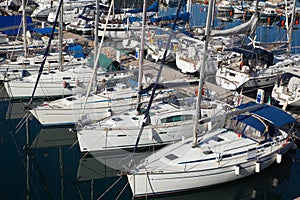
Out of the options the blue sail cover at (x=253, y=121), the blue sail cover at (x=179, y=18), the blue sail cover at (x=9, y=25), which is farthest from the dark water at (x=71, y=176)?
the blue sail cover at (x=179, y=18)

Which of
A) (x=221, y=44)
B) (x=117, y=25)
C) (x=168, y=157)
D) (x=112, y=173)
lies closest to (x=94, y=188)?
(x=112, y=173)

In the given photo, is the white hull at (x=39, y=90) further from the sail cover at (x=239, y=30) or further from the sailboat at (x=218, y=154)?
the sail cover at (x=239, y=30)

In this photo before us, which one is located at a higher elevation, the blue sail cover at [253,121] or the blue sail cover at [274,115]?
the blue sail cover at [274,115]

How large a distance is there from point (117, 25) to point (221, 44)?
10.6 m

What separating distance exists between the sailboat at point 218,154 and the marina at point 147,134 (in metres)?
0.05

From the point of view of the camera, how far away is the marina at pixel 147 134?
1908 cm

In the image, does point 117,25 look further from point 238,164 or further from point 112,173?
point 238,164

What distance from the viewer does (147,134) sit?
72.6 ft

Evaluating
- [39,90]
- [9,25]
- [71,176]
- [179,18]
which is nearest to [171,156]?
[71,176]

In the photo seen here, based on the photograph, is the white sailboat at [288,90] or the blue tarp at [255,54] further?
the blue tarp at [255,54]

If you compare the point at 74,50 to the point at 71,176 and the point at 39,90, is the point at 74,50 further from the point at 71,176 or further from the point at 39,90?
the point at 71,176

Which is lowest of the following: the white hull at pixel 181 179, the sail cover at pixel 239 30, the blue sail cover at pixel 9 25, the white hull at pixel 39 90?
the white hull at pixel 181 179

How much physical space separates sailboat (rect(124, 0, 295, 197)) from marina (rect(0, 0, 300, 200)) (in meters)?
0.05

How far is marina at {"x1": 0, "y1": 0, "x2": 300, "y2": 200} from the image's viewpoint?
62.6 ft
